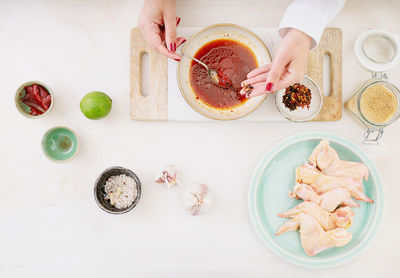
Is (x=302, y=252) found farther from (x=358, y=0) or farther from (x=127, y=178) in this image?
(x=358, y=0)

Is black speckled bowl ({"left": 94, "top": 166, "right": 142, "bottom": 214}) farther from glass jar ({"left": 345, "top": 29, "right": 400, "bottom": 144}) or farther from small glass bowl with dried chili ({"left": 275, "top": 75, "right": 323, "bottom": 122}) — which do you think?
glass jar ({"left": 345, "top": 29, "right": 400, "bottom": 144})

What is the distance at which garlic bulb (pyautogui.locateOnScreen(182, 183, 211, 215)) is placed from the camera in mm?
1221

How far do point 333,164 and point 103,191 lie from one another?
0.84 metres

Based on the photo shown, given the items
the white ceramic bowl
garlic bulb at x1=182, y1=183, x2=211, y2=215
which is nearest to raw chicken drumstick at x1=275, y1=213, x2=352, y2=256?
garlic bulb at x1=182, y1=183, x2=211, y2=215

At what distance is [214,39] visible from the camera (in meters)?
1.25

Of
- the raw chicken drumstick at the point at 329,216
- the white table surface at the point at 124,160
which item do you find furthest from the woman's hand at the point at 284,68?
the raw chicken drumstick at the point at 329,216

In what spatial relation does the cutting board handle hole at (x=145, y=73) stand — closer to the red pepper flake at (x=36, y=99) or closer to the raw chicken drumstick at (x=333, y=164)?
Result: the red pepper flake at (x=36, y=99)

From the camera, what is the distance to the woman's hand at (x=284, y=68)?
43.1 inches

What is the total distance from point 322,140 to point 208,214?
50cm

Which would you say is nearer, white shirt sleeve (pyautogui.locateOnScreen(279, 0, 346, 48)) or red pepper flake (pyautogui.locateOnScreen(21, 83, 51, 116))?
white shirt sleeve (pyautogui.locateOnScreen(279, 0, 346, 48))

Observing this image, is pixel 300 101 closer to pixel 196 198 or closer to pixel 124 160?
pixel 196 198

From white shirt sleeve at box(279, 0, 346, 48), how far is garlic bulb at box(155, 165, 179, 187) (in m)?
0.63

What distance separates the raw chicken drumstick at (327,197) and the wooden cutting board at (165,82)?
26 cm

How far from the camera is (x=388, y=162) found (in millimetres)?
1296
